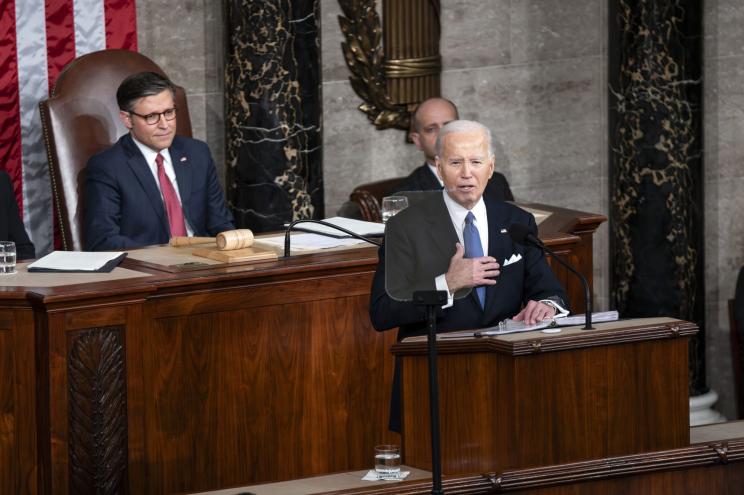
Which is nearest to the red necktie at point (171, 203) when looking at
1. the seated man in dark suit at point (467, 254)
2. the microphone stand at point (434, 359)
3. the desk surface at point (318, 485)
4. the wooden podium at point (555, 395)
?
the seated man in dark suit at point (467, 254)

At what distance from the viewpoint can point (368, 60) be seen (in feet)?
26.3

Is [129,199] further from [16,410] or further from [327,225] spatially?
[16,410]

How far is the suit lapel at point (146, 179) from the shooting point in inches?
245

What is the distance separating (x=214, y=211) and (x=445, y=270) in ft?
8.79

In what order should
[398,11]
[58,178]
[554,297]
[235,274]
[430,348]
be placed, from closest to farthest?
1. [430,348]
2. [554,297]
3. [235,274]
4. [58,178]
5. [398,11]

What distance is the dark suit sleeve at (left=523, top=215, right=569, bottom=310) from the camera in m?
4.42

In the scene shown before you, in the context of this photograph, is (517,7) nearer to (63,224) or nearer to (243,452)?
(63,224)

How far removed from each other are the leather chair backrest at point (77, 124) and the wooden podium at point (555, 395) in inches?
125

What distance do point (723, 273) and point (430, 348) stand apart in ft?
17.3

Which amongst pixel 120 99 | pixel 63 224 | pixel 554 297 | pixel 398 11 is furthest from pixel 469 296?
pixel 398 11

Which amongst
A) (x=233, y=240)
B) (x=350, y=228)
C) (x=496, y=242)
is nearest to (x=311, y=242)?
(x=350, y=228)

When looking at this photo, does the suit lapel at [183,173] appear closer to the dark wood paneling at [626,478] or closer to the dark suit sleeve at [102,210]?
the dark suit sleeve at [102,210]

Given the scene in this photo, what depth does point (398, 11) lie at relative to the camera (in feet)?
26.3

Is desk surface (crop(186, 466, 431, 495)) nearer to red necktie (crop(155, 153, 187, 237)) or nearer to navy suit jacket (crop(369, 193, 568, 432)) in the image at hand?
navy suit jacket (crop(369, 193, 568, 432))
